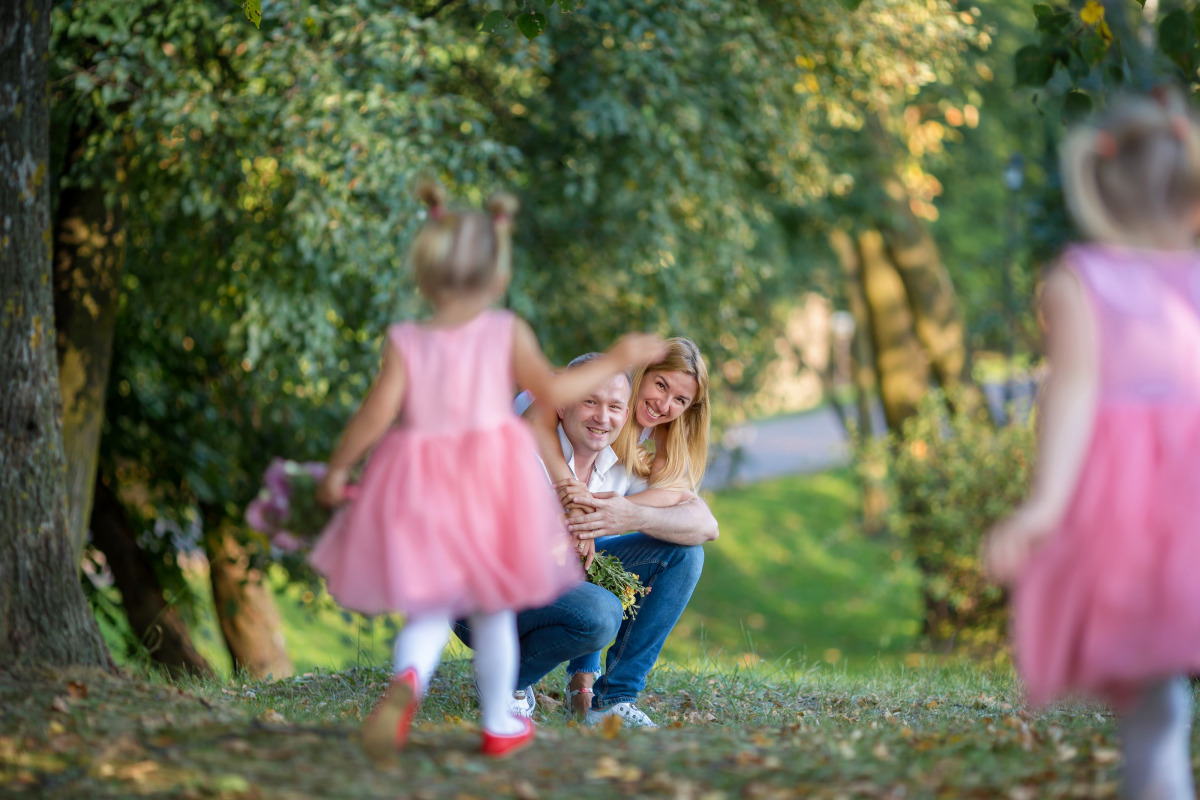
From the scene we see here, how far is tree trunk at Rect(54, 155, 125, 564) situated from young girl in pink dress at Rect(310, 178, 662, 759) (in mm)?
4007

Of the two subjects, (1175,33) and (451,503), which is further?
(1175,33)

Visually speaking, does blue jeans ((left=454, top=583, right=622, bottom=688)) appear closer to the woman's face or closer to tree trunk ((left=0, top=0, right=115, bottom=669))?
the woman's face

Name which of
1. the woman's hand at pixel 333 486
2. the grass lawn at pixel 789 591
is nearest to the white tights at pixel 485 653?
the woman's hand at pixel 333 486

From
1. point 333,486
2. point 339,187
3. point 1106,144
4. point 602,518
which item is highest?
point 339,187

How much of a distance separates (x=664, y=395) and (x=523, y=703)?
1223 millimetres

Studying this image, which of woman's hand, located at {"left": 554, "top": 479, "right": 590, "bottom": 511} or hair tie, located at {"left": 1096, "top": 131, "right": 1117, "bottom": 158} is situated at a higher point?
hair tie, located at {"left": 1096, "top": 131, "right": 1117, "bottom": 158}

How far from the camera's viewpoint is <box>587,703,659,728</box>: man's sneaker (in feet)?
13.6

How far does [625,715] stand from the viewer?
13.8 ft

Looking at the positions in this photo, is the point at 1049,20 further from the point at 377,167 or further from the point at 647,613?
the point at 377,167

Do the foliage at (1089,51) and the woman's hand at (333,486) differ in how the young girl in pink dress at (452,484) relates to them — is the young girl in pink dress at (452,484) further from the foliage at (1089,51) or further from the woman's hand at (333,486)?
the foliage at (1089,51)

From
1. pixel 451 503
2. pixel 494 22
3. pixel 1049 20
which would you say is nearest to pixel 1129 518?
pixel 451 503

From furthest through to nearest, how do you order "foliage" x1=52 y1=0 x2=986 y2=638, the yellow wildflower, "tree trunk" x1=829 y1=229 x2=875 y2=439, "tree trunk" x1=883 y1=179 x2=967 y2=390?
1. "tree trunk" x1=829 y1=229 x2=875 y2=439
2. "tree trunk" x1=883 y1=179 x2=967 y2=390
3. "foliage" x1=52 y1=0 x2=986 y2=638
4. the yellow wildflower

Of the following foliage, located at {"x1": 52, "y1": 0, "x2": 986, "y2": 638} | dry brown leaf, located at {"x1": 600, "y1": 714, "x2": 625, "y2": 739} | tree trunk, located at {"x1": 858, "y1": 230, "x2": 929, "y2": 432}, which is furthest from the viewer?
tree trunk, located at {"x1": 858, "y1": 230, "x2": 929, "y2": 432}

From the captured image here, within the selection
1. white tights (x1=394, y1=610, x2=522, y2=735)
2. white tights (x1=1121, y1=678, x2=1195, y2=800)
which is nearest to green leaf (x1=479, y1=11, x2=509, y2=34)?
white tights (x1=394, y1=610, x2=522, y2=735)
